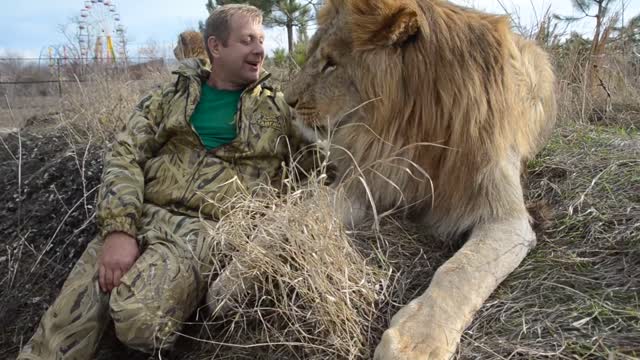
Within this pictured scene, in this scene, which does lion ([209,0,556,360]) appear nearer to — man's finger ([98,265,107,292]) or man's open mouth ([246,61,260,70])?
man's open mouth ([246,61,260,70])

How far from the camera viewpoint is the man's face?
2941 mm

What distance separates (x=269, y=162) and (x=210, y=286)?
0.83m

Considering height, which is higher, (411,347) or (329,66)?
(329,66)

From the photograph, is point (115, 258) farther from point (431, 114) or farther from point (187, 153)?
point (431, 114)

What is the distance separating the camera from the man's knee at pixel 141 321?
7.44 feet

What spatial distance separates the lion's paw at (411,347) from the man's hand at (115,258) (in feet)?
4.16

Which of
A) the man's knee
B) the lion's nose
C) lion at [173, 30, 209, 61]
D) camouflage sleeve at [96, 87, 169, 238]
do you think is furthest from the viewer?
lion at [173, 30, 209, 61]

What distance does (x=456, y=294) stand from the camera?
1996 mm

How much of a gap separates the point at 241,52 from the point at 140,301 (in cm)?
134

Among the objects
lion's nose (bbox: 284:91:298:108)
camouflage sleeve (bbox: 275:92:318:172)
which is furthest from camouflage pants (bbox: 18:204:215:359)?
lion's nose (bbox: 284:91:298:108)

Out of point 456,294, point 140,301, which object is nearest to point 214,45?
point 140,301

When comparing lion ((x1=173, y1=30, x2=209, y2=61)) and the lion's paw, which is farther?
lion ((x1=173, y1=30, x2=209, y2=61))

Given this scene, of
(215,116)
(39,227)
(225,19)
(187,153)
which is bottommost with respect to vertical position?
(39,227)

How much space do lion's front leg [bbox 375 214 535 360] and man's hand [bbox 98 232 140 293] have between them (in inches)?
49.6
